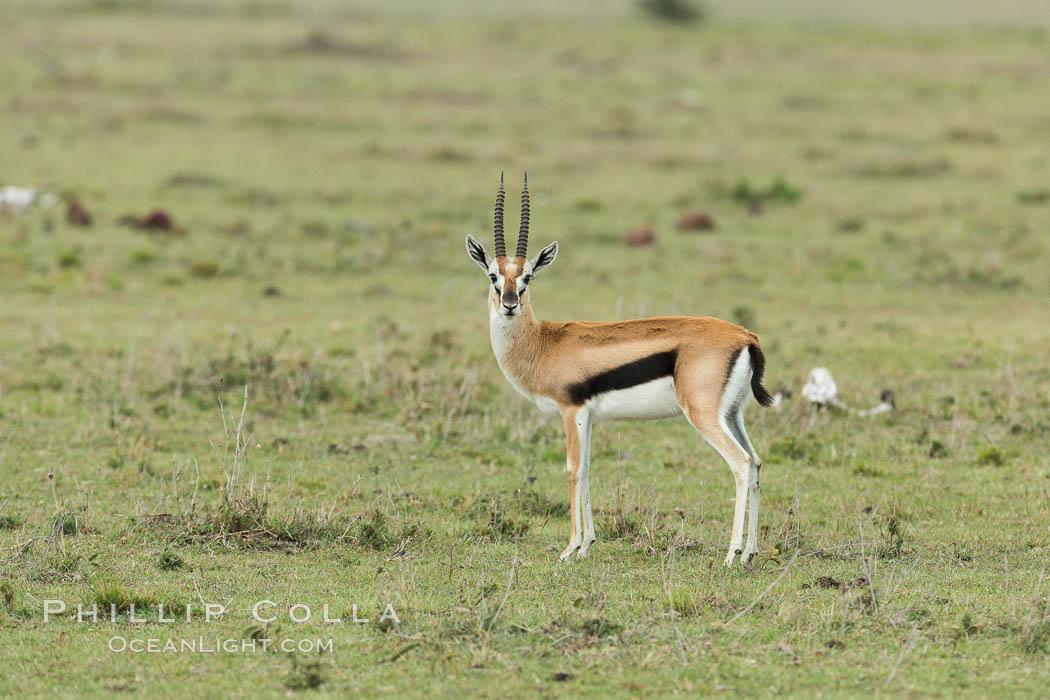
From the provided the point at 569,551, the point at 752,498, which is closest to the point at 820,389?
the point at 752,498

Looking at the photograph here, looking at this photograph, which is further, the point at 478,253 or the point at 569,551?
the point at 478,253

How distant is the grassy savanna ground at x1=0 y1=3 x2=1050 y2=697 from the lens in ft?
19.2

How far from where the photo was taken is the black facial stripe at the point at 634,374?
6930 millimetres

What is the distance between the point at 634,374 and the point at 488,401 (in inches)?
156

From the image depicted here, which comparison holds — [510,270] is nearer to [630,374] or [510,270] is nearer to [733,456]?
[630,374]

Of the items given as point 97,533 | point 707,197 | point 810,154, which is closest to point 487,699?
point 97,533

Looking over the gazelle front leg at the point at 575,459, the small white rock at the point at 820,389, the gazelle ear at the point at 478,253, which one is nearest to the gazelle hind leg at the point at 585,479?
the gazelle front leg at the point at 575,459

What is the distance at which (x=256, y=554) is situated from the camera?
284 inches

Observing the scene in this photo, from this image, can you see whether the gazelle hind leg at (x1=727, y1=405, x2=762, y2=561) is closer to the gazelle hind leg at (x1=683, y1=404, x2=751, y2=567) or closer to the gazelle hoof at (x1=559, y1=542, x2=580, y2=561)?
the gazelle hind leg at (x1=683, y1=404, x2=751, y2=567)

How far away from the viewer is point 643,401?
6.97 m

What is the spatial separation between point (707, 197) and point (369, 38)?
23829mm

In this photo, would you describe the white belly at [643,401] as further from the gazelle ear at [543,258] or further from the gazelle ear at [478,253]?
the gazelle ear at [478,253]

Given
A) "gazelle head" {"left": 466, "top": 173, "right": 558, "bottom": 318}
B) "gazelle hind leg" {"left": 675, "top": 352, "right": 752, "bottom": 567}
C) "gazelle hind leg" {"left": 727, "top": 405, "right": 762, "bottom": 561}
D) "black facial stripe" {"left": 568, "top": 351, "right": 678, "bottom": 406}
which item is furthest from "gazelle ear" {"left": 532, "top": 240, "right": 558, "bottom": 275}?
"gazelle hind leg" {"left": 727, "top": 405, "right": 762, "bottom": 561}

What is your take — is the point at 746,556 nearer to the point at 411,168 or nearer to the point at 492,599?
the point at 492,599
